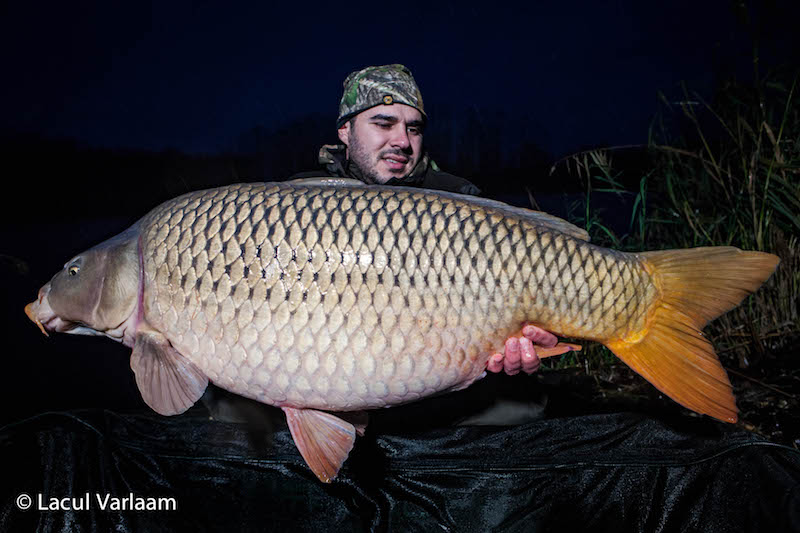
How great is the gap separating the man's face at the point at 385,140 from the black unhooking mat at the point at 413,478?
98 centimetres

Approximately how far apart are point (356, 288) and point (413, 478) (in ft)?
1.98

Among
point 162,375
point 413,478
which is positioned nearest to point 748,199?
point 413,478

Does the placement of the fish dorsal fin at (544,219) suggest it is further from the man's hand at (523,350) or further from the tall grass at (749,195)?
the tall grass at (749,195)

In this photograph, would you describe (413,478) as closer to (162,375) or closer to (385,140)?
(162,375)

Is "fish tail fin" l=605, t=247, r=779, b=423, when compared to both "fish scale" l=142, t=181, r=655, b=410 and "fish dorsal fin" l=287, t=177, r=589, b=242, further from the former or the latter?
"fish dorsal fin" l=287, t=177, r=589, b=242

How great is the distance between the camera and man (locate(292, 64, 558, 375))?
1.85 meters

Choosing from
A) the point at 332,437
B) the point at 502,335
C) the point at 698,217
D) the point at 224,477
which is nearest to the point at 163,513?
the point at 224,477

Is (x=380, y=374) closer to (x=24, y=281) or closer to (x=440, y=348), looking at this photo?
(x=440, y=348)

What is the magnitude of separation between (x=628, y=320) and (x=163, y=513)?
1148mm

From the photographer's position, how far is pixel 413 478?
1303 millimetres

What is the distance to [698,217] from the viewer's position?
247 centimetres

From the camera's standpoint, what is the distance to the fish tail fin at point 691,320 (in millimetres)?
1021

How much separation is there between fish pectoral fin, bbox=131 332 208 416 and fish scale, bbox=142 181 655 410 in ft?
0.11

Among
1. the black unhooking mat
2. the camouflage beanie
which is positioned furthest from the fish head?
the camouflage beanie
